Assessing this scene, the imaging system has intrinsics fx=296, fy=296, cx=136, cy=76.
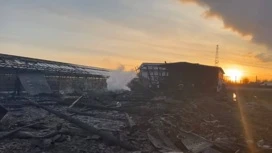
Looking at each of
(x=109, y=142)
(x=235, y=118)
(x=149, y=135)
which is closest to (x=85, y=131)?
(x=109, y=142)

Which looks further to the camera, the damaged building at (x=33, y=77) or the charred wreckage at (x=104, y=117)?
the damaged building at (x=33, y=77)

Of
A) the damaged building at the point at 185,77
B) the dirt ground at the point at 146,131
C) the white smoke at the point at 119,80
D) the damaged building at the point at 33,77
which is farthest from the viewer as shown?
the white smoke at the point at 119,80

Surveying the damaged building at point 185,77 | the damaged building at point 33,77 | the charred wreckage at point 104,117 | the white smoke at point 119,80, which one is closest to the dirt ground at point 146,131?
the charred wreckage at point 104,117

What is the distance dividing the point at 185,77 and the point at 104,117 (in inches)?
761

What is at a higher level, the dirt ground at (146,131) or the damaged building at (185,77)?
the damaged building at (185,77)

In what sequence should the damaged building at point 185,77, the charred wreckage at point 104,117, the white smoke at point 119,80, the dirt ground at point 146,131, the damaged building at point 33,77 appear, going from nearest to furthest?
1. the dirt ground at point 146,131
2. the charred wreckage at point 104,117
3. the damaged building at point 33,77
4. the damaged building at point 185,77
5. the white smoke at point 119,80

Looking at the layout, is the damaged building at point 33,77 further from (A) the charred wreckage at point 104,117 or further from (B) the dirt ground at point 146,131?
(B) the dirt ground at point 146,131

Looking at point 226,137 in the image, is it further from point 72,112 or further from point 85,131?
point 72,112

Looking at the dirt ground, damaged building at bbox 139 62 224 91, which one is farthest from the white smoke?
the dirt ground

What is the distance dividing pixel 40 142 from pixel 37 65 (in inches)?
785

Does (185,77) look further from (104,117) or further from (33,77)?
(104,117)

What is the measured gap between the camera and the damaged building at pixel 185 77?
35.2 metres

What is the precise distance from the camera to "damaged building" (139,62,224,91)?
1387 inches

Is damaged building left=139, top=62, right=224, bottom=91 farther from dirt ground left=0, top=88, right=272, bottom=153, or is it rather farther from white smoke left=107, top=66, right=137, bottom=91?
dirt ground left=0, top=88, right=272, bottom=153
